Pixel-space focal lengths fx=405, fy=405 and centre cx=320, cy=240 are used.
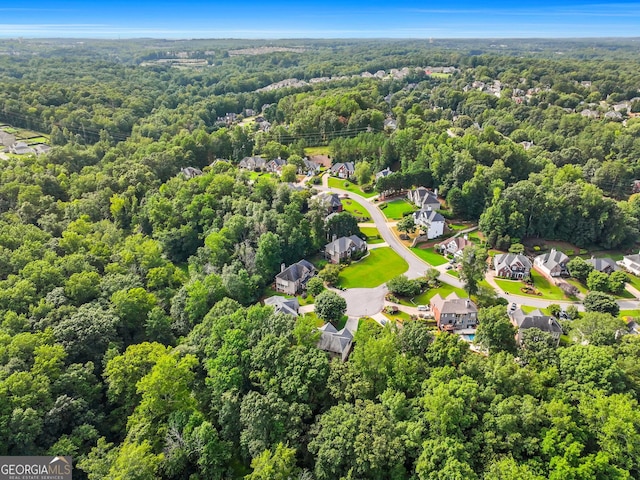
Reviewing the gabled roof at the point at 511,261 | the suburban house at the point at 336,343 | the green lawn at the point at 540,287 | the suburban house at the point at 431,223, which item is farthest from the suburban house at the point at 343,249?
the green lawn at the point at 540,287

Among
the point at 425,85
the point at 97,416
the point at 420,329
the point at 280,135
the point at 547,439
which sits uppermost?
the point at 425,85

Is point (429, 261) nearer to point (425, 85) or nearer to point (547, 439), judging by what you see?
point (547, 439)

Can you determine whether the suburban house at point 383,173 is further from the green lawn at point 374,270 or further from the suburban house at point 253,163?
the green lawn at point 374,270

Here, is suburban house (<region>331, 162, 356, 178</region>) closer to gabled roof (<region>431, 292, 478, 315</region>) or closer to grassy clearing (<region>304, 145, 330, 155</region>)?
grassy clearing (<region>304, 145, 330, 155</region>)

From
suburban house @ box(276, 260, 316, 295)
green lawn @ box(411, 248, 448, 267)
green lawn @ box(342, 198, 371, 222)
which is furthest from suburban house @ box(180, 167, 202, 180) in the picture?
green lawn @ box(411, 248, 448, 267)

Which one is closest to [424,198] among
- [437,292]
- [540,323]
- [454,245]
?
[454,245]

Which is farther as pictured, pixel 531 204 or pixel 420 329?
Answer: pixel 531 204

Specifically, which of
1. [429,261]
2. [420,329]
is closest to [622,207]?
[429,261]
